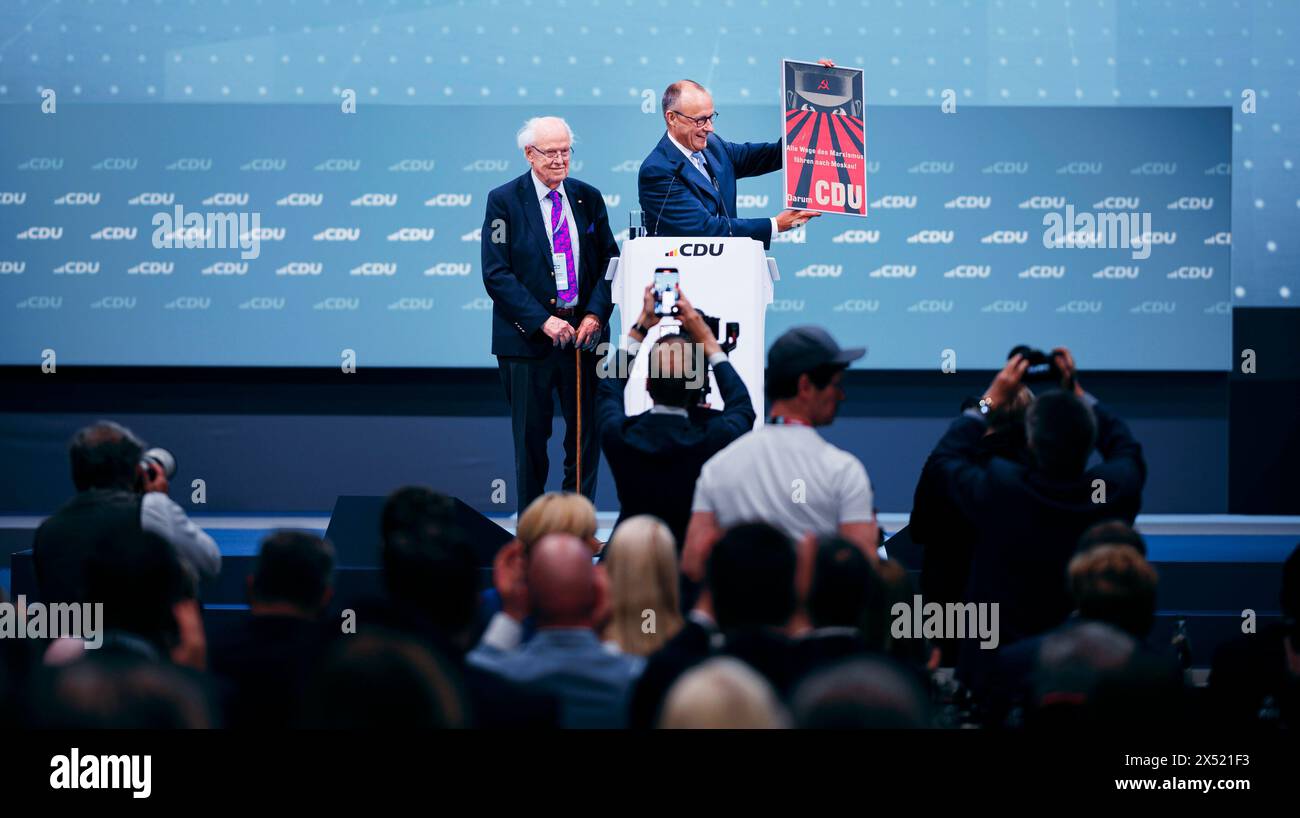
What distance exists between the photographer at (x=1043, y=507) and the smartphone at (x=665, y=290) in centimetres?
137

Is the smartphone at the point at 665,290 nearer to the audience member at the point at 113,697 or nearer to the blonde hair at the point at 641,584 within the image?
the blonde hair at the point at 641,584

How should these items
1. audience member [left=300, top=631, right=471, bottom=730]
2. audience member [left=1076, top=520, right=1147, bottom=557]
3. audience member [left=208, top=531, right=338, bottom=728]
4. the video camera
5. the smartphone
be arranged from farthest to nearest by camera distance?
1. the smartphone
2. the video camera
3. audience member [left=1076, top=520, right=1147, bottom=557]
4. audience member [left=208, top=531, right=338, bottom=728]
5. audience member [left=300, top=631, right=471, bottom=730]

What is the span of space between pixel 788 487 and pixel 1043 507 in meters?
0.58

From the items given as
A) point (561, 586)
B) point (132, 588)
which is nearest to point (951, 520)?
point (561, 586)

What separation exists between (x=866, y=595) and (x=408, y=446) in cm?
495

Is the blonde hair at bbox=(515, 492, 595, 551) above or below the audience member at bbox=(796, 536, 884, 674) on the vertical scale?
above

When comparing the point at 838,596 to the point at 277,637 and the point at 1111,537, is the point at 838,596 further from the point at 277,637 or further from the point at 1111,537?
the point at 277,637

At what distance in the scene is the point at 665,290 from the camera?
450 cm

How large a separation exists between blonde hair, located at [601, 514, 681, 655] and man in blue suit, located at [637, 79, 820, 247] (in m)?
2.22

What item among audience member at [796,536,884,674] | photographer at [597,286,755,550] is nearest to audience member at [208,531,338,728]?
audience member at [796,536,884,674]

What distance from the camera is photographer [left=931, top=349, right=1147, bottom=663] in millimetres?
3219

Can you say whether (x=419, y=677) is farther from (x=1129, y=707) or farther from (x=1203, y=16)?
(x=1203, y=16)

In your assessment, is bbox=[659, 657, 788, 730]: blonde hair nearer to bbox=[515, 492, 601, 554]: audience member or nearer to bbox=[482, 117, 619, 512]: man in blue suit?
bbox=[515, 492, 601, 554]: audience member
